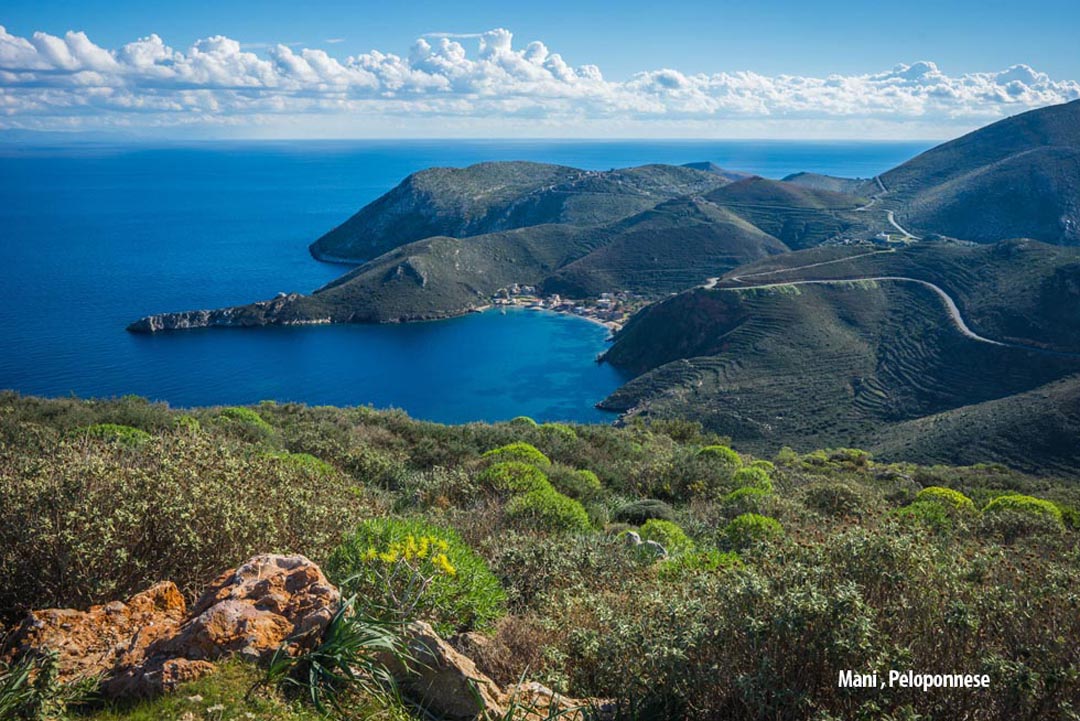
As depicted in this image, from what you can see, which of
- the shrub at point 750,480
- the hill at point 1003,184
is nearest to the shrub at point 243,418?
the shrub at point 750,480

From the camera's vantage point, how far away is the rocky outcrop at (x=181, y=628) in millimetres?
3404

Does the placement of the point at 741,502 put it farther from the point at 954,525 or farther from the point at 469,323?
the point at 469,323

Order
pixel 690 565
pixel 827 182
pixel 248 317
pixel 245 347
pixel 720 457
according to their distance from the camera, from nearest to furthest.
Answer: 1. pixel 690 565
2. pixel 720 457
3. pixel 245 347
4. pixel 248 317
5. pixel 827 182

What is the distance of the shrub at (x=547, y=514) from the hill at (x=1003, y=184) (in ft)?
314

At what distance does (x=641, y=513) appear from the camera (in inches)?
457

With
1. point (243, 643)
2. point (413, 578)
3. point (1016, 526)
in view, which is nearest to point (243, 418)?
point (413, 578)

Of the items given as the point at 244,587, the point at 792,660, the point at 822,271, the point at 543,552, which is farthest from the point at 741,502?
the point at 822,271

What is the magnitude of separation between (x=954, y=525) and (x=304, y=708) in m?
10.3

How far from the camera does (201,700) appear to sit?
3.18 m

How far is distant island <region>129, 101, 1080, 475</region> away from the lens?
42562mm

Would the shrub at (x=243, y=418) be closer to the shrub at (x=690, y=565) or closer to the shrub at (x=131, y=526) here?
the shrub at (x=131, y=526)

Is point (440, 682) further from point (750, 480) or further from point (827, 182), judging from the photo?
point (827, 182)

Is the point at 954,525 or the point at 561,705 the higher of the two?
the point at 561,705

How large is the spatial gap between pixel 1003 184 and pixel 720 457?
105425 mm
